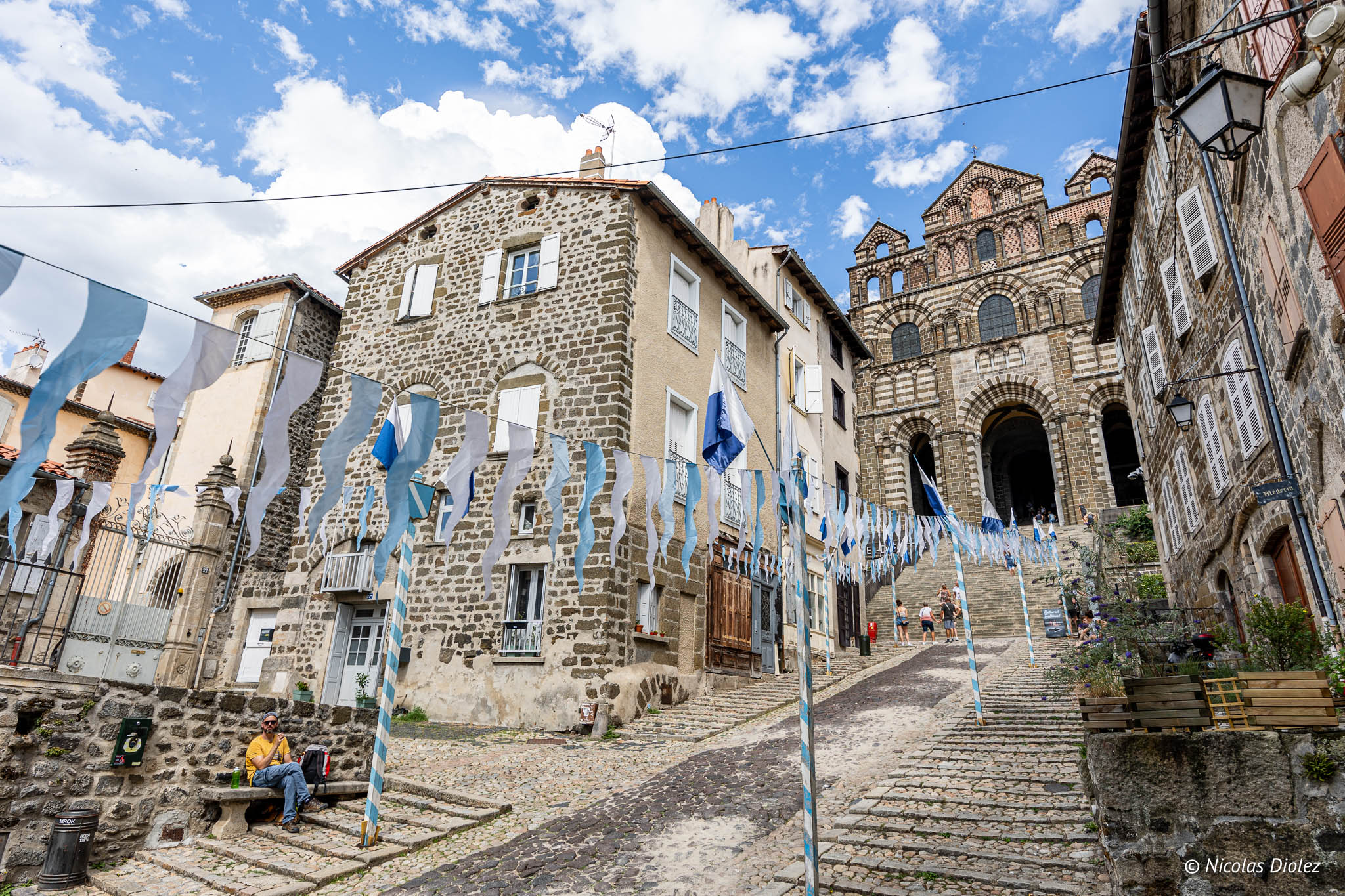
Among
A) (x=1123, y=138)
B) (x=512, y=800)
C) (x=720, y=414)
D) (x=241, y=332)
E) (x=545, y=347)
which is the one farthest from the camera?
(x=241, y=332)

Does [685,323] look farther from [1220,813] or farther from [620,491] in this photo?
[1220,813]

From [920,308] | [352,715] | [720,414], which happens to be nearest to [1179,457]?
[720,414]

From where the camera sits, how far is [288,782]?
265 inches

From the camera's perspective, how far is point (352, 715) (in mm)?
7883

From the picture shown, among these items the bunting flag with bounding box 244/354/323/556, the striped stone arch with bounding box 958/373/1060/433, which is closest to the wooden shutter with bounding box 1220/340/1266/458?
the bunting flag with bounding box 244/354/323/556

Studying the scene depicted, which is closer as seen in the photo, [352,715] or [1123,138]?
[352,715]

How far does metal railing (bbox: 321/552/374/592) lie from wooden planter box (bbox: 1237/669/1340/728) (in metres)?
A: 12.2

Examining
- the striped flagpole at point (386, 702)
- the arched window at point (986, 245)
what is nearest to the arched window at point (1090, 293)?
the arched window at point (986, 245)

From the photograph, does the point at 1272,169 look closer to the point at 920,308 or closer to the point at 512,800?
the point at 512,800

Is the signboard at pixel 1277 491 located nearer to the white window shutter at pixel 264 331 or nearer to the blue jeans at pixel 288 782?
the blue jeans at pixel 288 782

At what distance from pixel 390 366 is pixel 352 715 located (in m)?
8.71

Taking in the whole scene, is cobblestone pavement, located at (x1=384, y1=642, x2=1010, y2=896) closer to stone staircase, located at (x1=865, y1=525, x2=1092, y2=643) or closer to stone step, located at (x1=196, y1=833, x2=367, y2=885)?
stone step, located at (x1=196, y1=833, x2=367, y2=885)

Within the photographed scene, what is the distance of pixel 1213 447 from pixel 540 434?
9.73 m

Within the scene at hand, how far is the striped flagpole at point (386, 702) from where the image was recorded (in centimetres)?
621
